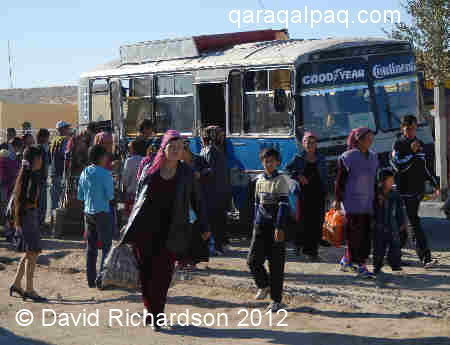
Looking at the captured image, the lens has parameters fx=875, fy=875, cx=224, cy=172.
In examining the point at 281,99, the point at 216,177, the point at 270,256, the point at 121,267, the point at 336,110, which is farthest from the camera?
the point at 336,110

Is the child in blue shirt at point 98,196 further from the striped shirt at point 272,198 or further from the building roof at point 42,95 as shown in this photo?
the building roof at point 42,95

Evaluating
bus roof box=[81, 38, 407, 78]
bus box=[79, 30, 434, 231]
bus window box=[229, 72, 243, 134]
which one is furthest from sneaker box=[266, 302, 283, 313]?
bus window box=[229, 72, 243, 134]

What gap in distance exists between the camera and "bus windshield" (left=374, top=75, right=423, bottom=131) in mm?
13664

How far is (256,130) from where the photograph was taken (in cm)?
1362

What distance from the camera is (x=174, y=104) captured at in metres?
15.2

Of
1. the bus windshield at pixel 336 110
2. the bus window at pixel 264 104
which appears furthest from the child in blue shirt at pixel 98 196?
the bus windshield at pixel 336 110

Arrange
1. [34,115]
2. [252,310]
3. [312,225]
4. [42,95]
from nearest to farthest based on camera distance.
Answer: [252,310] < [312,225] < [34,115] < [42,95]

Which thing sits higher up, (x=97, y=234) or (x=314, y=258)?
(x=97, y=234)

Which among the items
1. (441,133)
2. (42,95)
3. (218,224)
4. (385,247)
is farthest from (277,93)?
(42,95)

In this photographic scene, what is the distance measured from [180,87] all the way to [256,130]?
7.08 ft

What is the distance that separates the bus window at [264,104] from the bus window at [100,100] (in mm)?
3995

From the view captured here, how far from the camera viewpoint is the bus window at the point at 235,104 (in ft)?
45.7

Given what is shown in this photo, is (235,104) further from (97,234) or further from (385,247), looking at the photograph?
(385,247)

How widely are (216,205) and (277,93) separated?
2096mm
